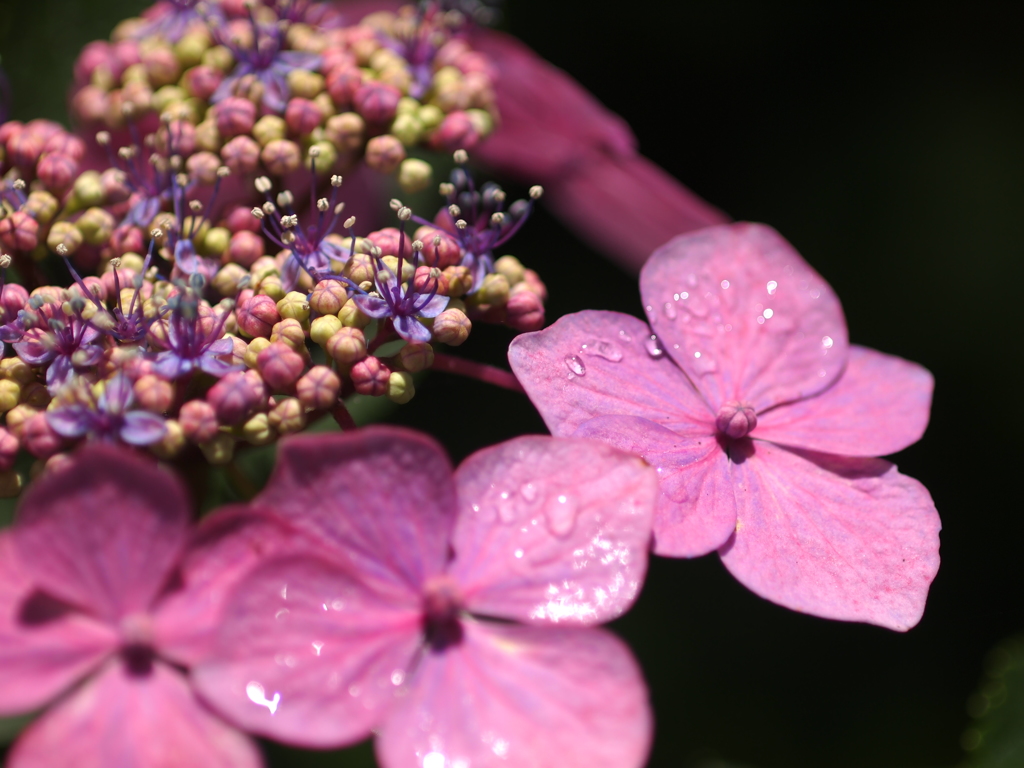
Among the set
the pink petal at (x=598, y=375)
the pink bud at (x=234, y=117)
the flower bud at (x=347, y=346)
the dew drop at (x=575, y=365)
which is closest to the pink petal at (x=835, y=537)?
the pink petal at (x=598, y=375)

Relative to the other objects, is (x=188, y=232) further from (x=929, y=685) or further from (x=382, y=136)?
(x=929, y=685)

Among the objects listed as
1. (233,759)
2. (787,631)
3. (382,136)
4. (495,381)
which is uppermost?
(382,136)

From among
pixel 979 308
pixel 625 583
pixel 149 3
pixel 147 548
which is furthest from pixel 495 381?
pixel 979 308

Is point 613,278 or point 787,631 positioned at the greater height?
point 613,278

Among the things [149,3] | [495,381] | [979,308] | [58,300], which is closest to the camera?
[58,300]

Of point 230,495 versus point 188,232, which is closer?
point 188,232

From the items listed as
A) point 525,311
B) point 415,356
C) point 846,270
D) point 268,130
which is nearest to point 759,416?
point 525,311

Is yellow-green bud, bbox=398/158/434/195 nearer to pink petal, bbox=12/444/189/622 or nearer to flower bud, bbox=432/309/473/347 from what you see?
flower bud, bbox=432/309/473/347
